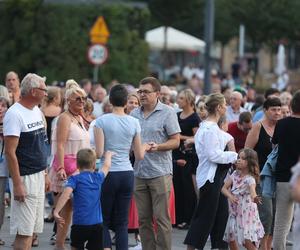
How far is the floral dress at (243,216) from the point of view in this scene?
11961 mm

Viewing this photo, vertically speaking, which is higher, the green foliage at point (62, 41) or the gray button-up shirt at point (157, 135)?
the green foliage at point (62, 41)

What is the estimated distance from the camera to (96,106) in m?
18.6

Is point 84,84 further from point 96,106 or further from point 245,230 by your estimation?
point 245,230

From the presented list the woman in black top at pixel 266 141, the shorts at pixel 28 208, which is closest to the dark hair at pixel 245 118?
the woman in black top at pixel 266 141

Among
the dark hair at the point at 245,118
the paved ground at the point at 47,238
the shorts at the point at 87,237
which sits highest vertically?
the dark hair at the point at 245,118

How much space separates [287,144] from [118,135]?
65.3 inches

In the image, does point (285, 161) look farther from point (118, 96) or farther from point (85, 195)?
point (85, 195)

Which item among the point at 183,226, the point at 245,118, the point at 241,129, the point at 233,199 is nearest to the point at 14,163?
the point at 233,199

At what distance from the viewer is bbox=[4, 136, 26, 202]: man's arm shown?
1010 cm

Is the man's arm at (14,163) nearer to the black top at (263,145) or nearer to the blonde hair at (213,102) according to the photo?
the blonde hair at (213,102)

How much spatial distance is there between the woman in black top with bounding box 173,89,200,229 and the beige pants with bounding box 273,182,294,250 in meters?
3.71

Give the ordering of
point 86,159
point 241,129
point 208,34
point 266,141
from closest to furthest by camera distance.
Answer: point 86,159
point 266,141
point 241,129
point 208,34

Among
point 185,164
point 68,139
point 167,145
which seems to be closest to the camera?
point 167,145

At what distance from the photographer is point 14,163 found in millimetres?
10086
